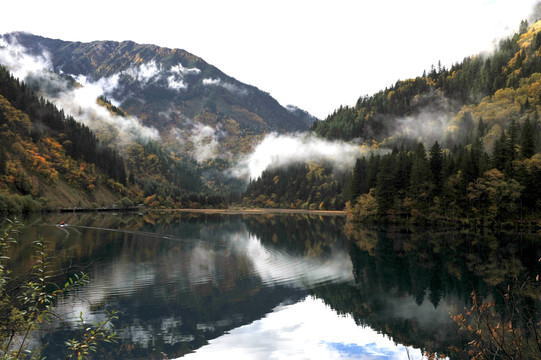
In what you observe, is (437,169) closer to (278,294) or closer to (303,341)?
(278,294)

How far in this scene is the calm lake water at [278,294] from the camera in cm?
2456

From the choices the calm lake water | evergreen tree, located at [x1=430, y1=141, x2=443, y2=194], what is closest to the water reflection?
the calm lake water

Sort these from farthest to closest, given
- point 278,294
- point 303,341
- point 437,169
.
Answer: point 437,169
point 278,294
point 303,341

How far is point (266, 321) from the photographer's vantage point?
30.2 m

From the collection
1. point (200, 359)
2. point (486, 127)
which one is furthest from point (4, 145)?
point (486, 127)

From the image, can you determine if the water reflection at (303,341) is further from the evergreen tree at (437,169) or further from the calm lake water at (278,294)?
the evergreen tree at (437,169)

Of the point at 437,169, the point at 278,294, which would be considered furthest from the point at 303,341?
the point at 437,169

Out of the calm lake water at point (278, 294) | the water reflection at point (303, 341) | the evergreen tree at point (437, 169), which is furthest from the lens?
the evergreen tree at point (437, 169)

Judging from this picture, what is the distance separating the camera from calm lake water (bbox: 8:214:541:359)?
24.6 metres

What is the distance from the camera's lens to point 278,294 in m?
38.2

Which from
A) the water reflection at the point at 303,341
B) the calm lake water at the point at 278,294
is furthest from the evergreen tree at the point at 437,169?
the water reflection at the point at 303,341

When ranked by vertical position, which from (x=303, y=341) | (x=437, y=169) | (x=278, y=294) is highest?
(x=437, y=169)

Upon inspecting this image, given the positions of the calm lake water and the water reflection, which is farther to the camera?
the calm lake water

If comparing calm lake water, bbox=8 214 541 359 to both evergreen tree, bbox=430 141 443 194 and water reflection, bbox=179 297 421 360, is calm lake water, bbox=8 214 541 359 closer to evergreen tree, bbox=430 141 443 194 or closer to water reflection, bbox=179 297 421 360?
water reflection, bbox=179 297 421 360
